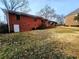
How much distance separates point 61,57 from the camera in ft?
35.8

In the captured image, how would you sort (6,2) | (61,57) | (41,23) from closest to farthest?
(61,57), (41,23), (6,2)

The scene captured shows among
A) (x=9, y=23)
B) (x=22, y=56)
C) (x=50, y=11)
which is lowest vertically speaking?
(x=22, y=56)

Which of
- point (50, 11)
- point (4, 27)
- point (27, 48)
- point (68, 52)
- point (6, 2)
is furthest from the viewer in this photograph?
point (50, 11)

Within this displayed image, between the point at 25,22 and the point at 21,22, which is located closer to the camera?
the point at 21,22

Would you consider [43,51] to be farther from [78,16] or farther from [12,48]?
[78,16]

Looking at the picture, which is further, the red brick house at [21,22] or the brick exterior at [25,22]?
the brick exterior at [25,22]

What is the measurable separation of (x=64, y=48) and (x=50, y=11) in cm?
4264

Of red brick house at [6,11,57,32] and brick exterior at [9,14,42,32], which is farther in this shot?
brick exterior at [9,14,42,32]

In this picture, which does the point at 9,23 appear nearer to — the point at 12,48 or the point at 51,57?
the point at 12,48

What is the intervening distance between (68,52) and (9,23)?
18.1 metres

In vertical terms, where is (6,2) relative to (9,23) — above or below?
above

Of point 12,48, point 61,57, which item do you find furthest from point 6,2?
point 61,57

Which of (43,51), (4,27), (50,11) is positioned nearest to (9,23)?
(4,27)

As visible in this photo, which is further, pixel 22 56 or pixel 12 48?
pixel 12 48
